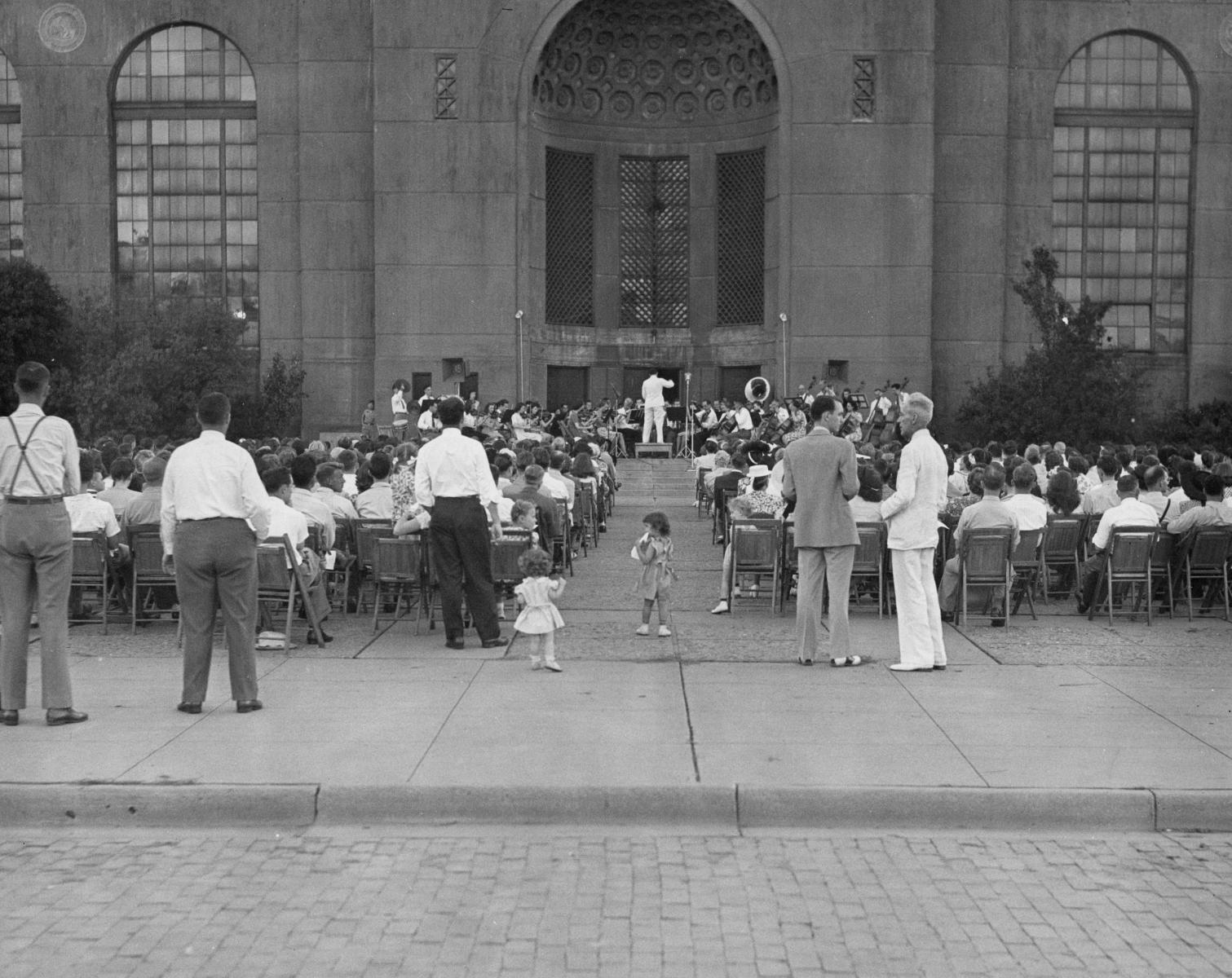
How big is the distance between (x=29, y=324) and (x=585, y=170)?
15197 mm

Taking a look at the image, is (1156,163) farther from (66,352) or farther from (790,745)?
(790,745)

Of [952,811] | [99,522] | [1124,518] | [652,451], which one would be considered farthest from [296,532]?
[652,451]

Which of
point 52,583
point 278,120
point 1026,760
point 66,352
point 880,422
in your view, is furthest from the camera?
point 278,120

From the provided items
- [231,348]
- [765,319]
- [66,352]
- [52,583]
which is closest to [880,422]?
[765,319]

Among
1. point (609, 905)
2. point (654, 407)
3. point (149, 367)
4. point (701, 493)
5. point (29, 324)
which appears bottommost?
point (609, 905)

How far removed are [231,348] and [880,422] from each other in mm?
15146

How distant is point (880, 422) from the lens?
34562mm

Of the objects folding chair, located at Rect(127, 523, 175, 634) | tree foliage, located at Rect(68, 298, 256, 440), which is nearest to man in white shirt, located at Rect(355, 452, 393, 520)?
folding chair, located at Rect(127, 523, 175, 634)

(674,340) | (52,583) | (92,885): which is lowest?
(92,885)

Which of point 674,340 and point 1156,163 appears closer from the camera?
point 1156,163

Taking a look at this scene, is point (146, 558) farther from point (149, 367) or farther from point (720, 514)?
point (149, 367)

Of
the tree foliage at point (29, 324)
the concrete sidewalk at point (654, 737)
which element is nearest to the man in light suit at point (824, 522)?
the concrete sidewalk at point (654, 737)

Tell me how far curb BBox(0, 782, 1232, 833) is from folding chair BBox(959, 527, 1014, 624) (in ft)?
18.8

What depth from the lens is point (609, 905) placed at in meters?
6.66
